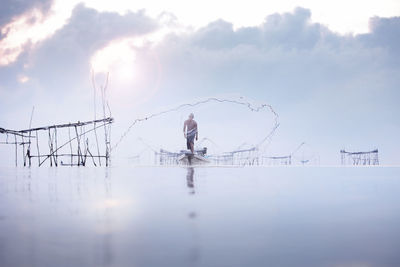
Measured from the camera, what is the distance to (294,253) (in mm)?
1086

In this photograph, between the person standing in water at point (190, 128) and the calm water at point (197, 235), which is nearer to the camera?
the calm water at point (197, 235)

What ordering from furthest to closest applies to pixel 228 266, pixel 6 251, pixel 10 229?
pixel 10 229, pixel 6 251, pixel 228 266

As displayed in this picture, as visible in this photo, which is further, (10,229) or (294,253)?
(10,229)

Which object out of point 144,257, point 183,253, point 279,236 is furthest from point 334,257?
point 144,257

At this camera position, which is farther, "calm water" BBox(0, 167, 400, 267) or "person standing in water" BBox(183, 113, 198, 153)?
"person standing in water" BBox(183, 113, 198, 153)

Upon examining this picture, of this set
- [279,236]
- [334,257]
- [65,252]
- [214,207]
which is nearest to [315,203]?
[214,207]

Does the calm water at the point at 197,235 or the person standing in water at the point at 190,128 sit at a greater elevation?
the person standing in water at the point at 190,128

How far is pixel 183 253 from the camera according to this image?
3.46 ft

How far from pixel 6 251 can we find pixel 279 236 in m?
0.87

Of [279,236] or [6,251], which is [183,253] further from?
[6,251]

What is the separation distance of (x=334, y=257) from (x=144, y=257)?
537 millimetres

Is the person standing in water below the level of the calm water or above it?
above

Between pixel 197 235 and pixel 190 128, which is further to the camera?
pixel 190 128

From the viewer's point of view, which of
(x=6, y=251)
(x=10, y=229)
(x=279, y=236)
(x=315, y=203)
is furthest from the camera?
(x=315, y=203)
